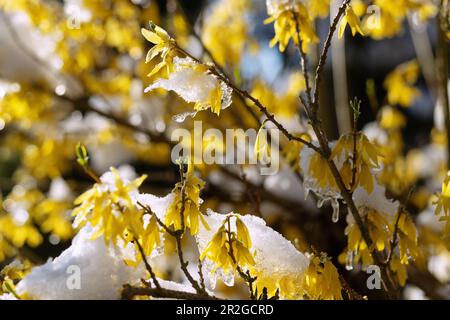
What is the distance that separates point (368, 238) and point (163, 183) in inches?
139

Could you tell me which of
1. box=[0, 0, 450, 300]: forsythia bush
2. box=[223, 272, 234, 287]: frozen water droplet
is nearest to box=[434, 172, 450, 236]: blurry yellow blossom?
box=[0, 0, 450, 300]: forsythia bush

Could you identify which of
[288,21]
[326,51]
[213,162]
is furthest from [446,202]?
[213,162]

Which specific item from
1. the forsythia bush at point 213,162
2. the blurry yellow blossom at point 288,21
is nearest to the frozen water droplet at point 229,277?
the forsythia bush at point 213,162

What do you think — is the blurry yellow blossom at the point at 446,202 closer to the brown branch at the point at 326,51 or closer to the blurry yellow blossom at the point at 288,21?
the brown branch at the point at 326,51

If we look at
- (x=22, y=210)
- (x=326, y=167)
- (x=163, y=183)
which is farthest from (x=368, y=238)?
(x=163, y=183)

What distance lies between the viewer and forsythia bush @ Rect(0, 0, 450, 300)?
123 centimetres

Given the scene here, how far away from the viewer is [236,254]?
1214 millimetres

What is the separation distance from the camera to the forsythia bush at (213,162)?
4.03 feet

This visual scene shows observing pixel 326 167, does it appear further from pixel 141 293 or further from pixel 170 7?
pixel 170 7

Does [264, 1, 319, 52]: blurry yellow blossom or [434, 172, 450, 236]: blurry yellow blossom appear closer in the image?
[434, 172, 450, 236]: blurry yellow blossom

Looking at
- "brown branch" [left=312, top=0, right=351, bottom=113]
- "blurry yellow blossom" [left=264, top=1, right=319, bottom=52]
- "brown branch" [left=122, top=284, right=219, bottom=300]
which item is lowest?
"brown branch" [left=122, top=284, right=219, bottom=300]

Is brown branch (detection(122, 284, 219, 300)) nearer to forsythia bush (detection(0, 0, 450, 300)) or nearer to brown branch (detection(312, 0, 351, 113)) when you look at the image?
forsythia bush (detection(0, 0, 450, 300))

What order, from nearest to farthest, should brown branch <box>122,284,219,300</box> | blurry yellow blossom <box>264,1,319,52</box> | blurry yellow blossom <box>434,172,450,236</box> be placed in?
brown branch <box>122,284,219,300</box>
blurry yellow blossom <box>434,172,450,236</box>
blurry yellow blossom <box>264,1,319,52</box>

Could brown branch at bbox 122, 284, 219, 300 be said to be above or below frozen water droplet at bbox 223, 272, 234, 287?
below
